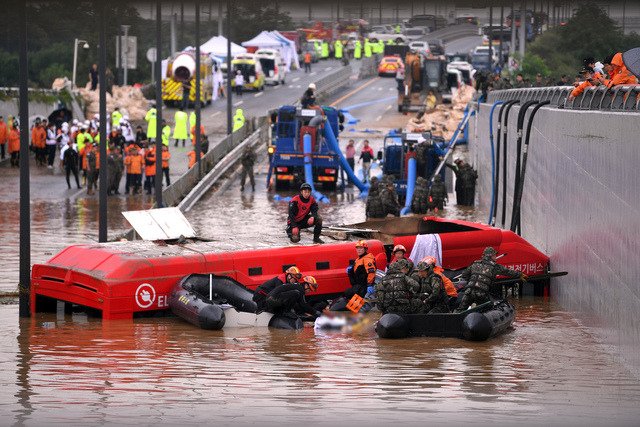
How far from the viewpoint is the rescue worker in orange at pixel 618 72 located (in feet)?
61.9

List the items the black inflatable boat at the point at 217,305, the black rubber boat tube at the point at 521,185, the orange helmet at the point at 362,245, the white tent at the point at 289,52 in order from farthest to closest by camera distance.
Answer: the white tent at the point at 289,52, the black rubber boat tube at the point at 521,185, the orange helmet at the point at 362,245, the black inflatable boat at the point at 217,305

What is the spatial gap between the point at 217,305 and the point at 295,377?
4237mm

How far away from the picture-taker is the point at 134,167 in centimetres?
3881

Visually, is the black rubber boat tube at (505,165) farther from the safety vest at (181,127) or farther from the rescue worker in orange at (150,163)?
the safety vest at (181,127)

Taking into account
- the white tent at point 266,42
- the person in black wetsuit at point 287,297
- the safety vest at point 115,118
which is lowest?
the person in black wetsuit at point 287,297

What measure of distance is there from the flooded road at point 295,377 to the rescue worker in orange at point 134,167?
20.0 m

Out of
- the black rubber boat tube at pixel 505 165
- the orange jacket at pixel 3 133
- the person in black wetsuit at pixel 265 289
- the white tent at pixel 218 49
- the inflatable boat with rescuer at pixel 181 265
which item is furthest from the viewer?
the white tent at pixel 218 49

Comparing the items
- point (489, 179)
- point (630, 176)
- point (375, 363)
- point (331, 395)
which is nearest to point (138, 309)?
point (375, 363)

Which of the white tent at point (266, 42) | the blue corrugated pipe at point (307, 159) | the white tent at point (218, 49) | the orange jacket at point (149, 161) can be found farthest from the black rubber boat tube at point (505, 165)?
the white tent at point (266, 42)

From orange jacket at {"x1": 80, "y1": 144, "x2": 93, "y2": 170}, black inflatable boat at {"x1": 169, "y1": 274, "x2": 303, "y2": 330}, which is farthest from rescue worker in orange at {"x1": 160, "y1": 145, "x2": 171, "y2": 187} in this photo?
black inflatable boat at {"x1": 169, "y1": 274, "x2": 303, "y2": 330}

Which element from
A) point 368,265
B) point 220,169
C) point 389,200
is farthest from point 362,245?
point 220,169

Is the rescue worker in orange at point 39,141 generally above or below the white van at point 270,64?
below

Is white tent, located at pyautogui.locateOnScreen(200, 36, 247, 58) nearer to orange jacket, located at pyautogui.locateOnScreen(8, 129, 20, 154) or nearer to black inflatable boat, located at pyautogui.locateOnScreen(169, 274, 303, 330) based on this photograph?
orange jacket, located at pyautogui.locateOnScreen(8, 129, 20, 154)

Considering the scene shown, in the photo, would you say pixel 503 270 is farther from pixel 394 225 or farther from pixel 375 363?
pixel 394 225
